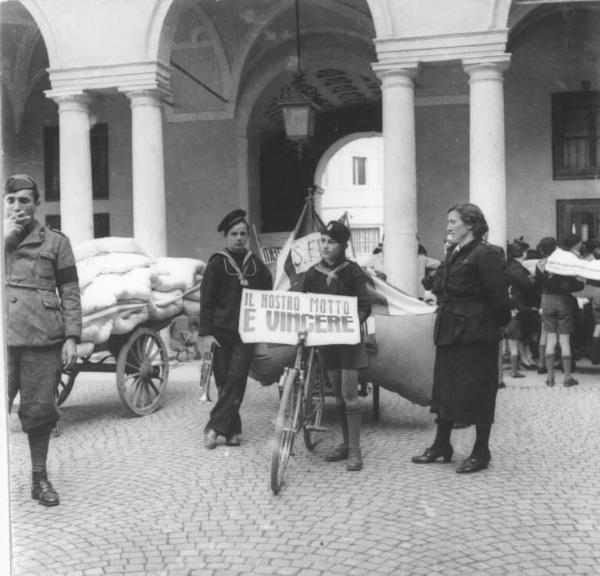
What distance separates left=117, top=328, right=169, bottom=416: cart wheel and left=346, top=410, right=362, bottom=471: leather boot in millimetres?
2616

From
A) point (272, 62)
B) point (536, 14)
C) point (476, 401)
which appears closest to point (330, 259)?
point (476, 401)

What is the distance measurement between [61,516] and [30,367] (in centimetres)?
93

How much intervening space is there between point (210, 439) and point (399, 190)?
5.49 m

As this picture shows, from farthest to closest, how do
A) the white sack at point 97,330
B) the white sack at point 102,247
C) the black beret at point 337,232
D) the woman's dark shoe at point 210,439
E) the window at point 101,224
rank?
the window at point 101,224, the white sack at point 102,247, the white sack at point 97,330, the woman's dark shoe at point 210,439, the black beret at point 337,232

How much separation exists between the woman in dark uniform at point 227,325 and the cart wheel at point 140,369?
136cm

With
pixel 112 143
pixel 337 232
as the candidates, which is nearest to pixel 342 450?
pixel 337 232

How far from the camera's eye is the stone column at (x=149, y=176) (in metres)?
11.5

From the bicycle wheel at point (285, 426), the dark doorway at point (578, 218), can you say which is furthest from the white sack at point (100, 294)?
the dark doorway at point (578, 218)

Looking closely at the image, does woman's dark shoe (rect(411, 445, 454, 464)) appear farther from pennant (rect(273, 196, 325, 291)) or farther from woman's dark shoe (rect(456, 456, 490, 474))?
pennant (rect(273, 196, 325, 291))

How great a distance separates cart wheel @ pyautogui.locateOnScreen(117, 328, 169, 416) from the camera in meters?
7.46

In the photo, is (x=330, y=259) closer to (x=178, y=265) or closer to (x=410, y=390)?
(x=410, y=390)

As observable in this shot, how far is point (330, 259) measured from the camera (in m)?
5.86

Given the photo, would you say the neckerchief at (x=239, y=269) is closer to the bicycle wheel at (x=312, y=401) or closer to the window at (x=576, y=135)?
the bicycle wheel at (x=312, y=401)

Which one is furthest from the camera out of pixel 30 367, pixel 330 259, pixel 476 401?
pixel 330 259
